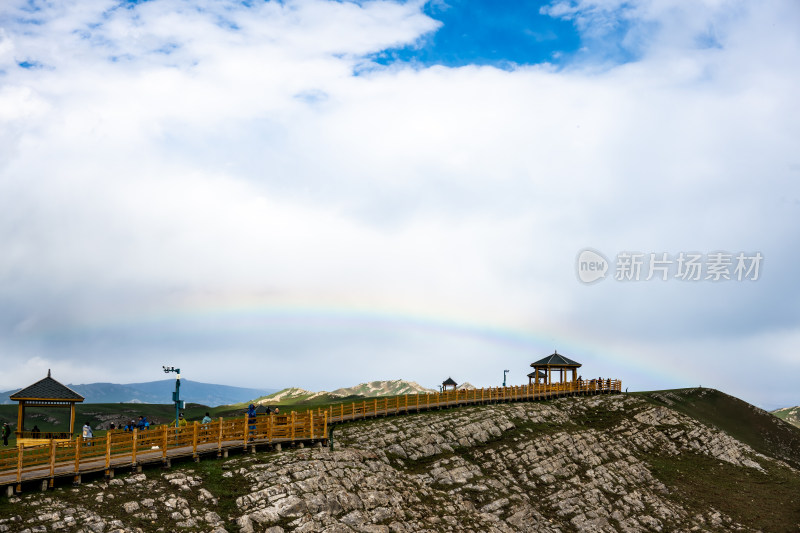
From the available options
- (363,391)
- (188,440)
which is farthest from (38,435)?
(363,391)

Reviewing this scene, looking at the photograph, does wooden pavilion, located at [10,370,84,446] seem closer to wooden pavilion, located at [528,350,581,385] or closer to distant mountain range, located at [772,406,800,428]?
wooden pavilion, located at [528,350,581,385]

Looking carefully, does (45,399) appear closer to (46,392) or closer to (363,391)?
(46,392)

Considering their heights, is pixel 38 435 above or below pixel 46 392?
below

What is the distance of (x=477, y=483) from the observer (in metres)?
46.2

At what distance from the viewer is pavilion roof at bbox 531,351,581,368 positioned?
78.9m

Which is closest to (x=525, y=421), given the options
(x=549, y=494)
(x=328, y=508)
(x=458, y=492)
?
(x=549, y=494)

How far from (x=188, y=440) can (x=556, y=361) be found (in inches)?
2058

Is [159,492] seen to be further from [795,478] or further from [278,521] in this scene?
[795,478]

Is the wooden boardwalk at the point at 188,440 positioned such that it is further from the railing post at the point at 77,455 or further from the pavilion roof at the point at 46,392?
the pavilion roof at the point at 46,392

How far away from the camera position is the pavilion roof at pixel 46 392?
145 feet

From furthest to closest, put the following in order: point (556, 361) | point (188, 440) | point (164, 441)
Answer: point (556, 361) → point (188, 440) → point (164, 441)

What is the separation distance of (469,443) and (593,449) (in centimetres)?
1206

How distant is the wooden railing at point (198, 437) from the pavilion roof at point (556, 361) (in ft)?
18.8

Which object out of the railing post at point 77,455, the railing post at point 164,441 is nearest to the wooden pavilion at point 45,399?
the railing post at point 164,441
